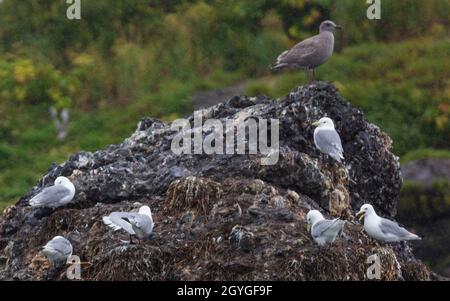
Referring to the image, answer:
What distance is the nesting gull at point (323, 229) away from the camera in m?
10.2

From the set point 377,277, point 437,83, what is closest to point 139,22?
point 437,83

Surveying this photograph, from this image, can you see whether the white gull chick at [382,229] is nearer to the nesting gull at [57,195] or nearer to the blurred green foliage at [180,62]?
the nesting gull at [57,195]

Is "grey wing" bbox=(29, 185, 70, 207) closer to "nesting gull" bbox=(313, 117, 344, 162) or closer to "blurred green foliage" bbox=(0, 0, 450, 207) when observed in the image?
"nesting gull" bbox=(313, 117, 344, 162)

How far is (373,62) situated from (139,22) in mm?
4292

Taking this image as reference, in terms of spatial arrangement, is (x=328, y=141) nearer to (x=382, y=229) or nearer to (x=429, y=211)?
(x=382, y=229)

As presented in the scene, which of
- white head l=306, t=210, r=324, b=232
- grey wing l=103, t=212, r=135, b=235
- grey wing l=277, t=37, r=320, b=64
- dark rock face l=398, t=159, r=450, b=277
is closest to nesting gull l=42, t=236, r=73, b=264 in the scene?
grey wing l=103, t=212, r=135, b=235

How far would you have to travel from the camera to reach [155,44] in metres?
22.9

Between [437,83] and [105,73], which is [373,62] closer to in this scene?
[437,83]

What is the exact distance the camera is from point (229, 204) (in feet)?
35.4

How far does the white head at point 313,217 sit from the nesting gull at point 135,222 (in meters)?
1.22

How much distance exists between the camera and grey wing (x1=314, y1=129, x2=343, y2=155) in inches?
454

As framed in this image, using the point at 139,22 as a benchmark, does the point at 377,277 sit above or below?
below

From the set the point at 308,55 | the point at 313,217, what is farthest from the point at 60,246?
the point at 308,55
